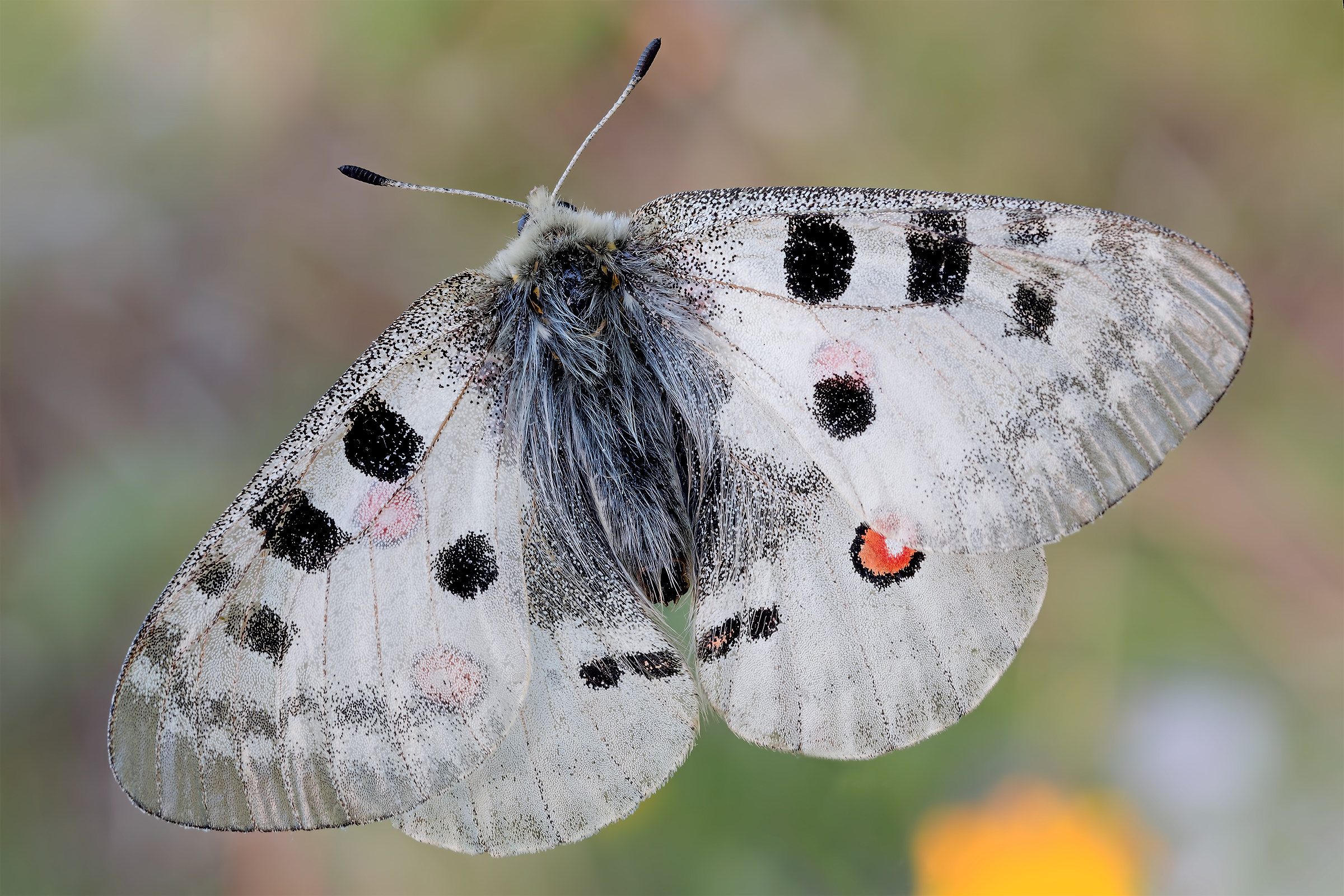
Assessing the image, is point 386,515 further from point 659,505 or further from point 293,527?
point 659,505

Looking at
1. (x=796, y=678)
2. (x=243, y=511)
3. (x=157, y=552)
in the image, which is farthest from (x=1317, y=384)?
(x=157, y=552)

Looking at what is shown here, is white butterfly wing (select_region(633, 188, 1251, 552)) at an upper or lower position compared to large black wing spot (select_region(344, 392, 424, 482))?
lower

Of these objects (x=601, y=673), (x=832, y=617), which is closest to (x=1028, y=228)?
(x=832, y=617)

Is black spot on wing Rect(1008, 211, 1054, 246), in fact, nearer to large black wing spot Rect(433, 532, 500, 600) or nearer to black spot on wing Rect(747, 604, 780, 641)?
black spot on wing Rect(747, 604, 780, 641)

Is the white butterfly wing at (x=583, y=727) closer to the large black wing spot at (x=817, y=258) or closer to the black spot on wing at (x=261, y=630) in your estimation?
the black spot on wing at (x=261, y=630)

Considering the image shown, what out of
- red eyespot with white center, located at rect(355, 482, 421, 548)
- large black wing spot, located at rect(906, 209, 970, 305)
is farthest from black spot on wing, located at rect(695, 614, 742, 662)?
large black wing spot, located at rect(906, 209, 970, 305)

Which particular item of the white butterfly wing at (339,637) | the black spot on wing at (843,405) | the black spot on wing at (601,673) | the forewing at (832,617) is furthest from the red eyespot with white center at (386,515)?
the black spot on wing at (843,405)

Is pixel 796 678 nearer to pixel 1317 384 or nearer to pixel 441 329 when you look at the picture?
pixel 441 329
